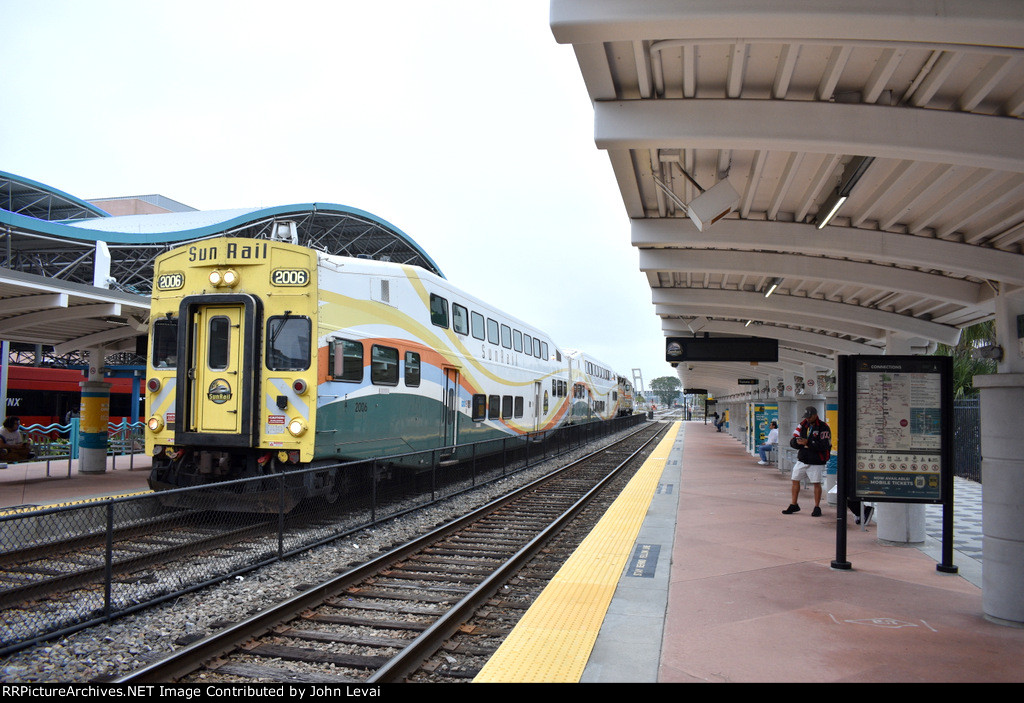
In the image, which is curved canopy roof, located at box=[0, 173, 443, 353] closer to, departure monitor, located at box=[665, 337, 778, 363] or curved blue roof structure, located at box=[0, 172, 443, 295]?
curved blue roof structure, located at box=[0, 172, 443, 295]

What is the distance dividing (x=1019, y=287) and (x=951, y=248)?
67 centimetres

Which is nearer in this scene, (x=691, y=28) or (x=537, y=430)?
(x=691, y=28)

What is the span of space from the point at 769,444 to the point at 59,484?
56.9 ft

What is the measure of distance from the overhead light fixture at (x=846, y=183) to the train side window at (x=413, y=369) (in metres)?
7.72

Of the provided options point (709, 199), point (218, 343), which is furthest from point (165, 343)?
point (709, 199)

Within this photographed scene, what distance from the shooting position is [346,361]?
10570 millimetres

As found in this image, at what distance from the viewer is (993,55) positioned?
158 inches

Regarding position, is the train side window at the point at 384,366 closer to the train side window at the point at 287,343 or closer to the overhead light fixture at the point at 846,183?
the train side window at the point at 287,343

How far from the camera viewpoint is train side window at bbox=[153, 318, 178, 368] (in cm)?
1064

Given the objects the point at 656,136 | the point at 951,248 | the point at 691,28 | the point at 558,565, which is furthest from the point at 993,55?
the point at 558,565

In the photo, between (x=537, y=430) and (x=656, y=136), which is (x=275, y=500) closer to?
(x=656, y=136)

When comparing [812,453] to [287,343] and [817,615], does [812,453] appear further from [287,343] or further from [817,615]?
[287,343]

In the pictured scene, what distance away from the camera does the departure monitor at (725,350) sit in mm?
14570

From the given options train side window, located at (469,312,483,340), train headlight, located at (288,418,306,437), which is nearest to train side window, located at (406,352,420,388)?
train headlight, located at (288,418,306,437)
